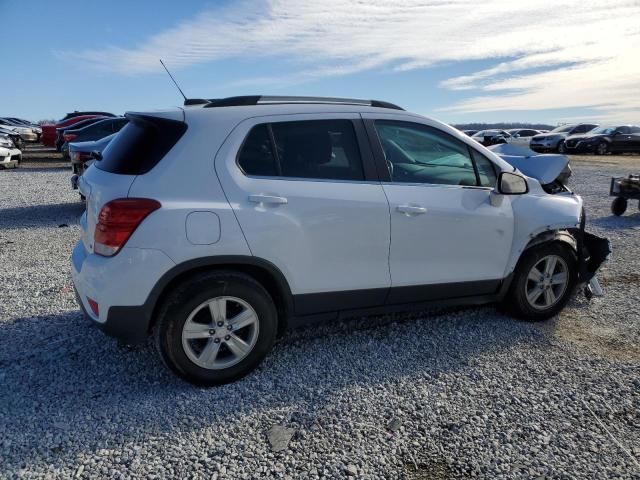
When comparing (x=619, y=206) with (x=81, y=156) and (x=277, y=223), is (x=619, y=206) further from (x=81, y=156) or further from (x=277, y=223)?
(x=81, y=156)

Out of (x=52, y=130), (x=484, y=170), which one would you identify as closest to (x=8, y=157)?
(x=52, y=130)

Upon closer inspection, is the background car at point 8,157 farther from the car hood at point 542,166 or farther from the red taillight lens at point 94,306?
the car hood at point 542,166

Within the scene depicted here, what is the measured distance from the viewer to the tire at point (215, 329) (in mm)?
3063

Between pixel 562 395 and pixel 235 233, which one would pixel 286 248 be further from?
pixel 562 395

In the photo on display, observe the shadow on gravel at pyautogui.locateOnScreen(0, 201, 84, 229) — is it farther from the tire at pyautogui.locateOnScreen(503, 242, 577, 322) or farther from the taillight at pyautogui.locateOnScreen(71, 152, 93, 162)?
the tire at pyautogui.locateOnScreen(503, 242, 577, 322)

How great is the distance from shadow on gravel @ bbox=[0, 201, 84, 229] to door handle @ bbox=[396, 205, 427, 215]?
6.94 metres

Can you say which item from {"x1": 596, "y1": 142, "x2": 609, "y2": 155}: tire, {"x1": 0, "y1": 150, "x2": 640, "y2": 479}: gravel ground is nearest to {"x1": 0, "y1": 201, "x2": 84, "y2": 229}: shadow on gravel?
{"x1": 0, "y1": 150, "x2": 640, "y2": 479}: gravel ground

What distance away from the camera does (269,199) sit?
3156mm

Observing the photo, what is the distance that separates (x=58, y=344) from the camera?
3.83m

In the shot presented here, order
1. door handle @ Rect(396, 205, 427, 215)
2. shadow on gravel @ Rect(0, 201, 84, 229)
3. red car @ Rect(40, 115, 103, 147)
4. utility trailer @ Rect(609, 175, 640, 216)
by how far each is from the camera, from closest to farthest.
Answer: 1. door handle @ Rect(396, 205, 427, 215)
2. shadow on gravel @ Rect(0, 201, 84, 229)
3. utility trailer @ Rect(609, 175, 640, 216)
4. red car @ Rect(40, 115, 103, 147)

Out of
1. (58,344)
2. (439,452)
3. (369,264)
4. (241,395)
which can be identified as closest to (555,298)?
(369,264)

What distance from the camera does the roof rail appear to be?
134 inches

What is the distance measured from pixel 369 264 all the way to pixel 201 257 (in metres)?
1.20

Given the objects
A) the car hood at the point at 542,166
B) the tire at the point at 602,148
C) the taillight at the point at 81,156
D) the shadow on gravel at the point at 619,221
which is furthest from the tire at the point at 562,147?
the taillight at the point at 81,156
